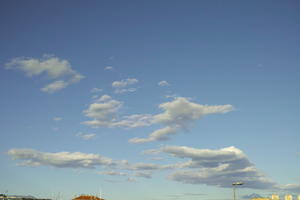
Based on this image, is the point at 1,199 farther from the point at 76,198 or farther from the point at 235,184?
the point at 235,184

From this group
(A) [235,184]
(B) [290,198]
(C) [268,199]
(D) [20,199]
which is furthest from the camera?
(C) [268,199]

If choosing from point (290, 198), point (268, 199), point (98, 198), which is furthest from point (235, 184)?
point (98, 198)

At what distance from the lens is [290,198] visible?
11438cm

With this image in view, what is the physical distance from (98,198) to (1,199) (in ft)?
143

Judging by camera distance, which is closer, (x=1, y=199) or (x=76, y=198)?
(x=1, y=199)

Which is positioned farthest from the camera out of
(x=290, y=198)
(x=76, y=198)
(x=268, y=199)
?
(x=76, y=198)

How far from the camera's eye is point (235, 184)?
5397cm

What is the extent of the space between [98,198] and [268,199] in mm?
71136

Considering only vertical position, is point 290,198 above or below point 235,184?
below

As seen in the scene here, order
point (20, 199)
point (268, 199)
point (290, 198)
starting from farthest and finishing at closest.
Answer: point (268, 199)
point (290, 198)
point (20, 199)

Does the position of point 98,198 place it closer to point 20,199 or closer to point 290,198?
point 20,199

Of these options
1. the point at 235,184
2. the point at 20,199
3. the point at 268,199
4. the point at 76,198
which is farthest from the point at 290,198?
the point at 20,199

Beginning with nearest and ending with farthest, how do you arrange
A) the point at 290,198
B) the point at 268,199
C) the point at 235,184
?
the point at 235,184 → the point at 290,198 → the point at 268,199

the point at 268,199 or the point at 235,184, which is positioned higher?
the point at 235,184
